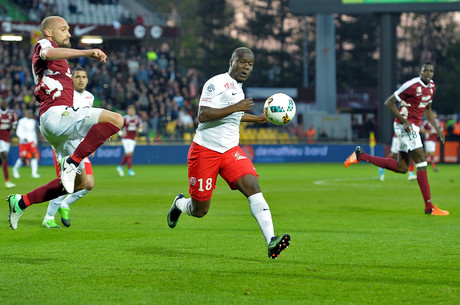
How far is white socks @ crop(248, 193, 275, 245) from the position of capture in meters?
8.23

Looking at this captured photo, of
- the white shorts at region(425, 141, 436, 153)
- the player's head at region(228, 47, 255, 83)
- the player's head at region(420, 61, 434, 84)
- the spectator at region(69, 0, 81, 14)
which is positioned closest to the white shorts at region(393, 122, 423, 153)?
the player's head at region(420, 61, 434, 84)

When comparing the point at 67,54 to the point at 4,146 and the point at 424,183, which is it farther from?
the point at 4,146

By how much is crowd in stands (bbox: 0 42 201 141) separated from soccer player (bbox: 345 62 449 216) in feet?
78.9

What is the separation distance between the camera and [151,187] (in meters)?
21.8

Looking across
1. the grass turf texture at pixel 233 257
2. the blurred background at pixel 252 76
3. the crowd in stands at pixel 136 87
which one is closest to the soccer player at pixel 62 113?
the grass turf texture at pixel 233 257

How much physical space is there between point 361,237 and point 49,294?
5.06 metres

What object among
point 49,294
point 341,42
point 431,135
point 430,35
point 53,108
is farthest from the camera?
point 430,35

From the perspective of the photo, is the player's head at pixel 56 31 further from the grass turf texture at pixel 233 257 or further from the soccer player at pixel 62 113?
the grass turf texture at pixel 233 257

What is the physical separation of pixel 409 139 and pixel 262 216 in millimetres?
6353

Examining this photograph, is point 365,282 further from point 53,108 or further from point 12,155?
point 12,155

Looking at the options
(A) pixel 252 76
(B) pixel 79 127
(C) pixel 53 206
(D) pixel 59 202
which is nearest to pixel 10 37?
(C) pixel 53 206

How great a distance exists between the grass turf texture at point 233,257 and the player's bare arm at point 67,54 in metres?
2.14

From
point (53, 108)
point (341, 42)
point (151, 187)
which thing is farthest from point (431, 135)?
point (341, 42)

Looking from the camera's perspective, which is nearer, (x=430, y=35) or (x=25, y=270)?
(x=25, y=270)
